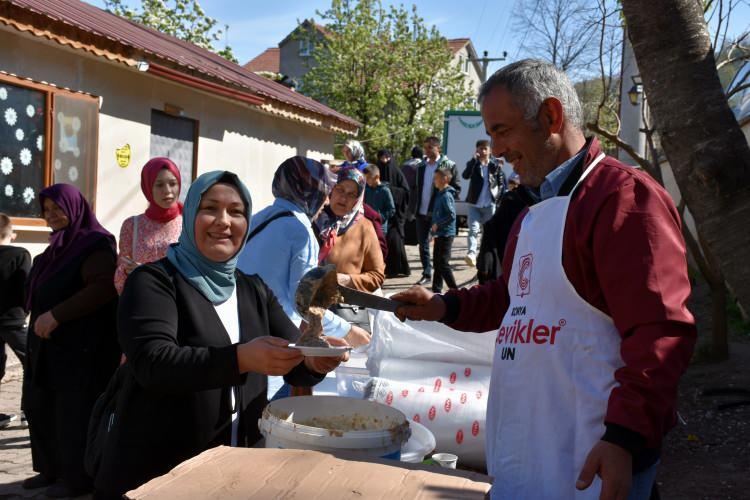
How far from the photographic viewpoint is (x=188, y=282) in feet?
8.82

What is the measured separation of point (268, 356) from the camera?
7.57ft

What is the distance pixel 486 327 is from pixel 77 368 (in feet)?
10.5

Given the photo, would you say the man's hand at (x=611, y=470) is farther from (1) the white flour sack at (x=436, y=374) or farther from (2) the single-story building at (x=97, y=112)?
(2) the single-story building at (x=97, y=112)

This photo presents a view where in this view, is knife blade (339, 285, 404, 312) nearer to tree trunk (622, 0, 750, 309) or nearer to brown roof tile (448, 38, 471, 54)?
tree trunk (622, 0, 750, 309)

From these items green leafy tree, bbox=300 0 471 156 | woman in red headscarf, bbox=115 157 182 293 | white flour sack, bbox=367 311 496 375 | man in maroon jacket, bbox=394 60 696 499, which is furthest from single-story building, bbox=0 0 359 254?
green leafy tree, bbox=300 0 471 156

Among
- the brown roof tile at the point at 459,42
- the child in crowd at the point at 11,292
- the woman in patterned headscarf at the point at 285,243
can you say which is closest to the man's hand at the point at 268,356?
the woman in patterned headscarf at the point at 285,243

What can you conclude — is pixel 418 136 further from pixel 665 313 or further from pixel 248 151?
pixel 665 313

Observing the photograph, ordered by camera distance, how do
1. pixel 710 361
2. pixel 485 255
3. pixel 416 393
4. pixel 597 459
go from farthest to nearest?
pixel 710 361 < pixel 485 255 < pixel 416 393 < pixel 597 459

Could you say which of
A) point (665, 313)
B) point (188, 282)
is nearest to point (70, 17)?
point (188, 282)

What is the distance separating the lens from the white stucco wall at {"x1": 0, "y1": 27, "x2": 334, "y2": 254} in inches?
325

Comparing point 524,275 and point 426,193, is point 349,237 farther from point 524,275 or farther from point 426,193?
point 426,193

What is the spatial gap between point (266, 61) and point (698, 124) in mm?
65161

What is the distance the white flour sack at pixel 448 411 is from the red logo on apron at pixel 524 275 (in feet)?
8.08

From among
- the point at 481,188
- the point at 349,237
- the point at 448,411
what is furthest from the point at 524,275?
the point at 481,188
